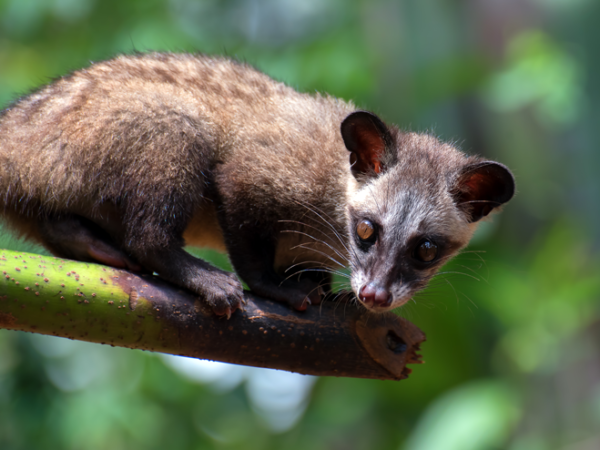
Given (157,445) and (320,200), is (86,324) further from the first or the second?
(157,445)

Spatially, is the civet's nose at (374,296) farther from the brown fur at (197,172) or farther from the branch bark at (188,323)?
the brown fur at (197,172)

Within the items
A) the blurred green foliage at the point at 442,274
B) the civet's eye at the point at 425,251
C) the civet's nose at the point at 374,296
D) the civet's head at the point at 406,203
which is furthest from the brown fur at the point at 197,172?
the blurred green foliage at the point at 442,274

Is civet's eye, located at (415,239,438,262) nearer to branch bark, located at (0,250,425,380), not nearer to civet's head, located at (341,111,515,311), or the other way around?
A: civet's head, located at (341,111,515,311)

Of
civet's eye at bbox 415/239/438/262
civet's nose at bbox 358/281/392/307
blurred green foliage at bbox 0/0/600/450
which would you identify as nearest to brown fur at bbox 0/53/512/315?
civet's eye at bbox 415/239/438/262

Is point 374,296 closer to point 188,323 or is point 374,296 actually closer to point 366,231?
point 366,231

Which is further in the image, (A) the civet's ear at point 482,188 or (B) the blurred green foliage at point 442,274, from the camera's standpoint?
(B) the blurred green foliage at point 442,274

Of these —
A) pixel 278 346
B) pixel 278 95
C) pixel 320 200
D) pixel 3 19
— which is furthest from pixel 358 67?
pixel 278 346
